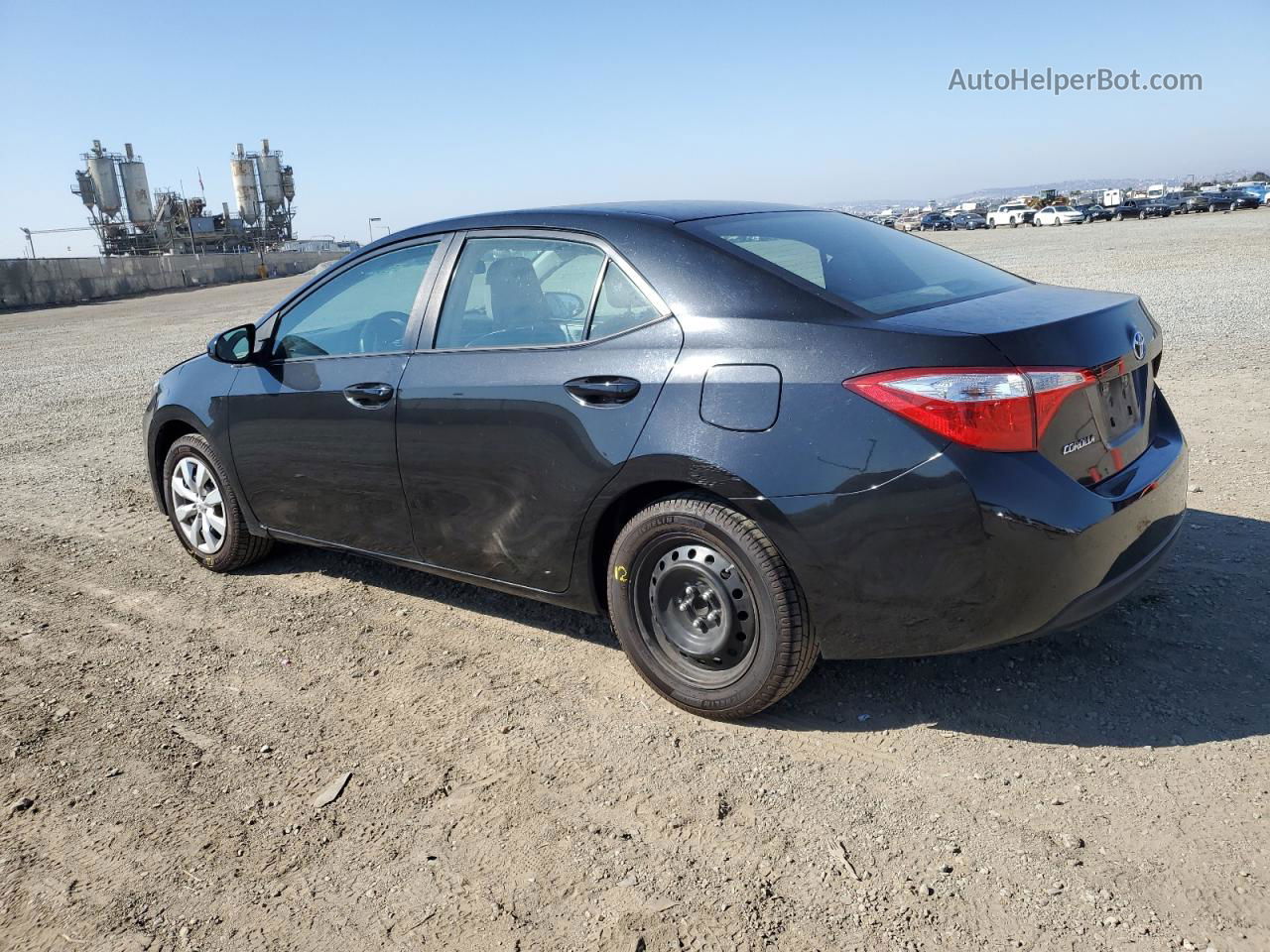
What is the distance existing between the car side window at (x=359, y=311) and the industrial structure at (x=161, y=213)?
69.5m

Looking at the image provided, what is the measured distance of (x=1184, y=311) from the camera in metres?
12.4

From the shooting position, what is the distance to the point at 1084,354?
9.64 feet

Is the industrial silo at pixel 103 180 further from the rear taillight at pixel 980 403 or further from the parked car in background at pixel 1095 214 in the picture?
the rear taillight at pixel 980 403

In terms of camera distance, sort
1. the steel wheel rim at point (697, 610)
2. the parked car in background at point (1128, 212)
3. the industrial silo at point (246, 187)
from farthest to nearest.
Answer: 1. the industrial silo at point (246, 187)
2. the parked car in background at point (1128, 212)
3. the steel wheel rim at point (697, 610)

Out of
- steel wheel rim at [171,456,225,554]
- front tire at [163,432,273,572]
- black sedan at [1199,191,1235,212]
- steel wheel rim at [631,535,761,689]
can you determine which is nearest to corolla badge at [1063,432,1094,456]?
steel wheel rim at [631,535,761,689]

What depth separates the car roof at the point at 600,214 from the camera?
3615mm

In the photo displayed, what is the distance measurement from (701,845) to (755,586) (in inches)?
31.2

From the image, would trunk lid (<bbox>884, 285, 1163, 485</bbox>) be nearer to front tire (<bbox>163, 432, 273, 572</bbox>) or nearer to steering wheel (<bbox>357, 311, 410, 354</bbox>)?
steering wheel (<bbox>357, 311, 410, 354</bbox>)

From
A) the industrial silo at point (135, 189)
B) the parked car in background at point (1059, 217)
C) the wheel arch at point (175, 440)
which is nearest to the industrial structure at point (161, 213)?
the industrial silo at point (135, 189)

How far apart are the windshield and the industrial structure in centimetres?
7091

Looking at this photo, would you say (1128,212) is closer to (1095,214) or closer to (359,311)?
(1095,214)

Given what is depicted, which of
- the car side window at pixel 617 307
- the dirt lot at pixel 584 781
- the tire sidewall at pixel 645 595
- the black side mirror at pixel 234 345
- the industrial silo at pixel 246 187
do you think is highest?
the industrial silo at pixel 246 187

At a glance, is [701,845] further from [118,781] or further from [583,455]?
[118,781]

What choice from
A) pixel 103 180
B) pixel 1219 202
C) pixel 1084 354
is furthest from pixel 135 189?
pixel 1084 354
